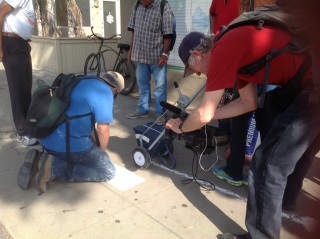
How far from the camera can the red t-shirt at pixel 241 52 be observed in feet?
5.82

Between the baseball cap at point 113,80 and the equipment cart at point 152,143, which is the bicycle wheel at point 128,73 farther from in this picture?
the baseball cap at point 113,80

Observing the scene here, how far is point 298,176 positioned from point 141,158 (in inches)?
60.2

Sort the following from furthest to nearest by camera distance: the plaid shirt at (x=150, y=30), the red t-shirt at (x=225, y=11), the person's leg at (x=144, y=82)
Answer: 1. the person's leg at (x=144, y=82)
2. the plaid shirt at (x=150, y=30)
3. the red t-shirt at (x=225, y=11)

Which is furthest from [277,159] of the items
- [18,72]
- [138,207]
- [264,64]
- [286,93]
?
[18,72]

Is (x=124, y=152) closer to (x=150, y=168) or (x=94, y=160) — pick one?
(x=150, y=168)

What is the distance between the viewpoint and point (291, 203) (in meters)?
2.69

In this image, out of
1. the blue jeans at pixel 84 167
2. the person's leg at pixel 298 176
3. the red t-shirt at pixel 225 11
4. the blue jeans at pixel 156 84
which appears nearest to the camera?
the person's leg at pixel 298 176

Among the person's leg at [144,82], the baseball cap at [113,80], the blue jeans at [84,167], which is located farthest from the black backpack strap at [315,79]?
the person's leg at [144,82]

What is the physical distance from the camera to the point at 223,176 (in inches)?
126

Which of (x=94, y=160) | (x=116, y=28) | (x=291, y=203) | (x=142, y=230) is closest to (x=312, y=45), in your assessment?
(x=291, y=203)

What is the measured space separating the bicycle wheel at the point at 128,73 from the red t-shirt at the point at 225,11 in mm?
2838

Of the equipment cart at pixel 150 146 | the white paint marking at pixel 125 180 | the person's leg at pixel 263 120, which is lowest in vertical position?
the white paint marking at pixel 125 180

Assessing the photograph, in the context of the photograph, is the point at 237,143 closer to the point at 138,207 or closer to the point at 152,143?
the point at 152,143

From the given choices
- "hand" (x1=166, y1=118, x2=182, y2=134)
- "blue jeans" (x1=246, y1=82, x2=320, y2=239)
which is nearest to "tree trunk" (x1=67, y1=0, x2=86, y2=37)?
"hand" (x1=166, y1=118, x2=182, y2=134)
